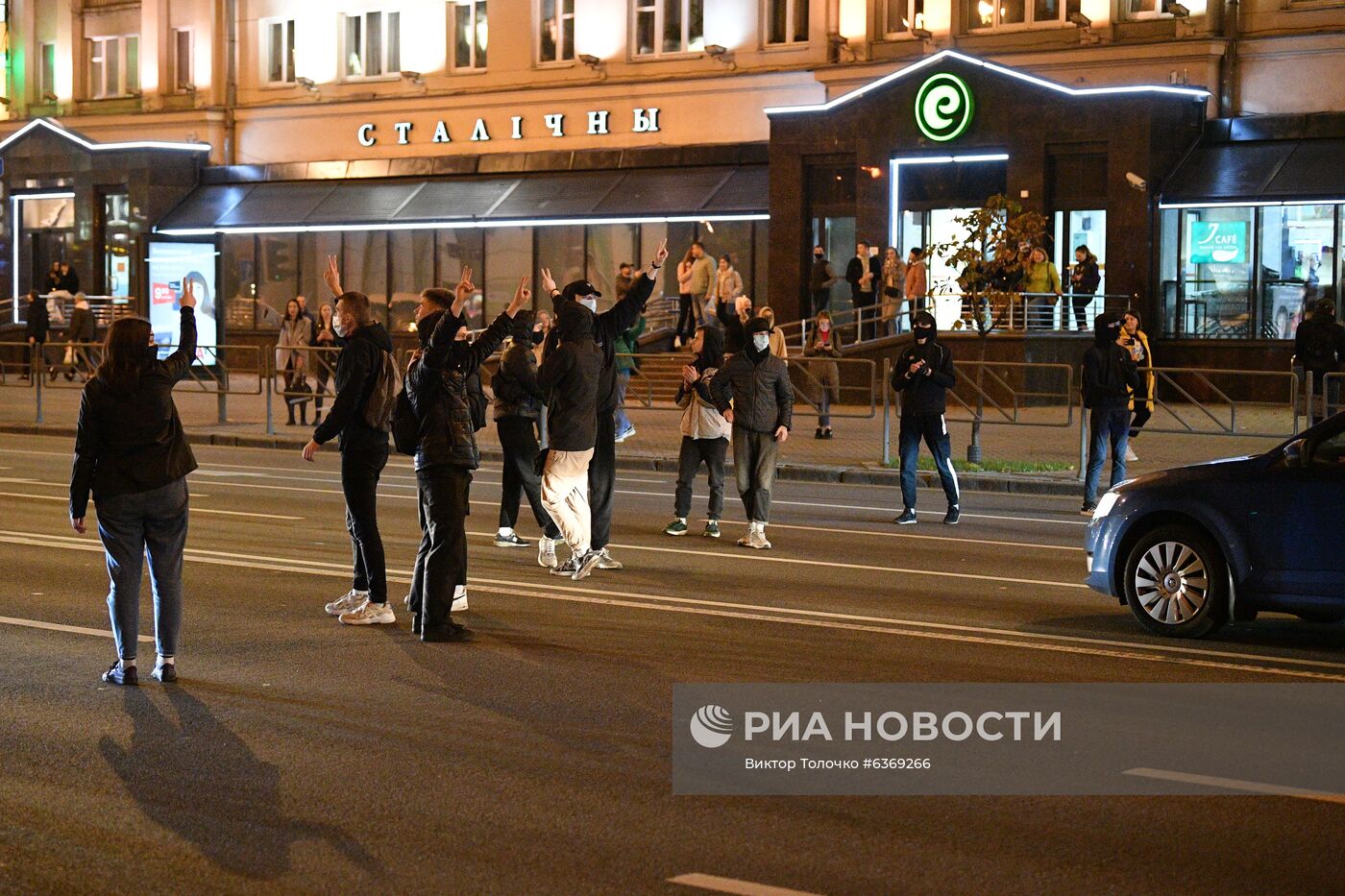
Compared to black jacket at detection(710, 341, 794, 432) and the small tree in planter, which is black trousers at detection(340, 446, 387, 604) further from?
the small tree in planter

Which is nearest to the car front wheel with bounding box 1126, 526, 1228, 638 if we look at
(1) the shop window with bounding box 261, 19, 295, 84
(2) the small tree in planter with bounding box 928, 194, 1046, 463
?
(2) the small tree in planter with bounding box 928, 194, 1046, 463

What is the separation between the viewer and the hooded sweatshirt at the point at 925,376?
1617cm

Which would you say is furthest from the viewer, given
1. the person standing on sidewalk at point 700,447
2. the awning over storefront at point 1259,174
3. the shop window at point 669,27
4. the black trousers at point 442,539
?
the shop window at point 669,27

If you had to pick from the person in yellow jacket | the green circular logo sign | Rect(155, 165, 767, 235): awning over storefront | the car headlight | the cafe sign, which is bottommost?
the car headlight

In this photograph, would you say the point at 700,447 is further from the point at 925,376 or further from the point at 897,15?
the point at 897,15

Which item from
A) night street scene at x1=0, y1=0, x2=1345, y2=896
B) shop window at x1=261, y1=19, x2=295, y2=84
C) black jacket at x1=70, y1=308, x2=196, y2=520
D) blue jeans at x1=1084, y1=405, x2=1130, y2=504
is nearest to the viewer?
night street scene at x1=0, y1=0, x2=1345, y2=896

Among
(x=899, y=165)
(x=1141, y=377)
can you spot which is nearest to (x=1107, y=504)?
(x=1141, y=377)

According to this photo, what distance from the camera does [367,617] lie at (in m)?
10.4

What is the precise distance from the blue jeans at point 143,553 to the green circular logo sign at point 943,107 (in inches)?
996

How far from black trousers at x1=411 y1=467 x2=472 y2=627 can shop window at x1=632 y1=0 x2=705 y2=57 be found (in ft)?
93.4

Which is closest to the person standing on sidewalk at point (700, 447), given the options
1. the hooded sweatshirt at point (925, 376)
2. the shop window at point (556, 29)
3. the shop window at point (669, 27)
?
the hooded sweatshirt at point (925, 376)

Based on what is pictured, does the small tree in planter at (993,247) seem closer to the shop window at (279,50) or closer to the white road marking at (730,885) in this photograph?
the white road marking at (730,885)

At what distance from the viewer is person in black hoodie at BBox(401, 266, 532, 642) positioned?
32.5 feet

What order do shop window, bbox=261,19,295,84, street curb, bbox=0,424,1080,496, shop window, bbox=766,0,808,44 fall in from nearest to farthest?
street curb, bbox=0,424,1080,496 → shop window, bbox=766,0,808,44 → shop window, bbox=261,19,295,84
